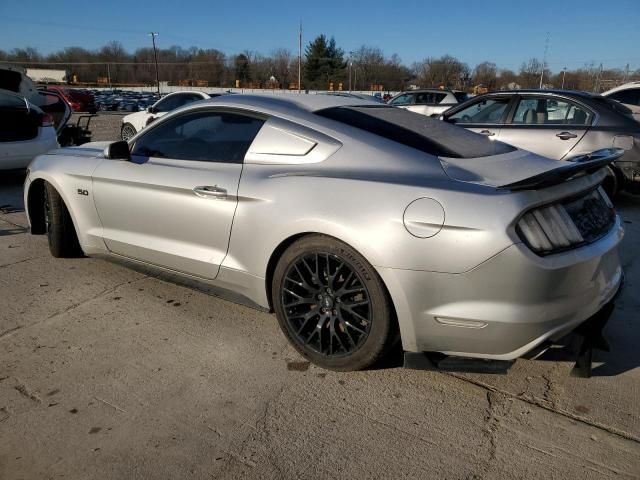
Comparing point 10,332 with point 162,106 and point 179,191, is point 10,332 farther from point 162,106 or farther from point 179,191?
point 162,106

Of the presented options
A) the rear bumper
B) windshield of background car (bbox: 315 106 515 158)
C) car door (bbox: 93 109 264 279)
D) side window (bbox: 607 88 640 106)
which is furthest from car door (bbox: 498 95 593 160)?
car door (bbox: 93 109 264 279)

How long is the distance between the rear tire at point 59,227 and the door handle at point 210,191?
1.73m

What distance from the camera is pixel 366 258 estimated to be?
2506 mm

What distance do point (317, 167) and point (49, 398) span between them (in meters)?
1.82

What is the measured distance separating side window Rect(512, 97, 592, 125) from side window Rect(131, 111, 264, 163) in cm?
498

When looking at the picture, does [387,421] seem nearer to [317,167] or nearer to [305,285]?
[305,285]

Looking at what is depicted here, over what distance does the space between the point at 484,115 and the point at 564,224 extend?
5.47 meters

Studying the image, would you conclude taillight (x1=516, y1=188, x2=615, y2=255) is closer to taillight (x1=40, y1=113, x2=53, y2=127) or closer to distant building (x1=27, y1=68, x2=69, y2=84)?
taillight (x1=40, y1=113, x2=53, y2=127)

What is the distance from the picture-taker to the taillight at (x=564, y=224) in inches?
90.0

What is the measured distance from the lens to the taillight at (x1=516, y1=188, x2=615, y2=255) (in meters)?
2.29

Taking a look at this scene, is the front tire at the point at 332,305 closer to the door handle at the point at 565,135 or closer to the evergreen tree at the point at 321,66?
the door handle at the point at 565,135

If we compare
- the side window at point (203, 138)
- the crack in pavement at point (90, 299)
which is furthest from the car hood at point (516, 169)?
the crack in pavement at point (90, 299)

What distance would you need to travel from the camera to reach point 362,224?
251cm

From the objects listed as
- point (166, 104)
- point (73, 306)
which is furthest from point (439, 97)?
point (73, 306)
